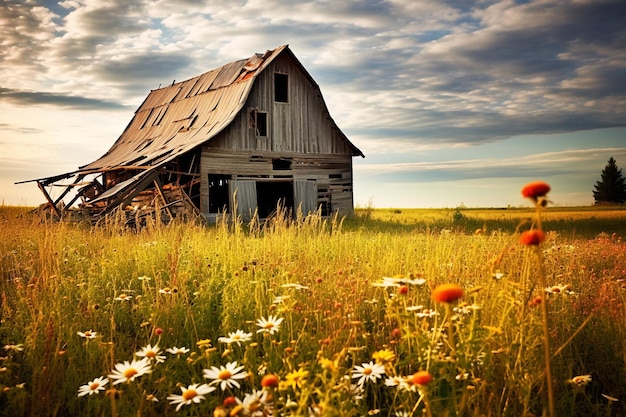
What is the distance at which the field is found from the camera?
2746mm

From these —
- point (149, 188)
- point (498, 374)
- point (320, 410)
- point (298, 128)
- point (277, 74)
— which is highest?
point (277, 74)

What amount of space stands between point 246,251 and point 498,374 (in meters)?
5.35

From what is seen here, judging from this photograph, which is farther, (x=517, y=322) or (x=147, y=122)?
(x=147, y=122)

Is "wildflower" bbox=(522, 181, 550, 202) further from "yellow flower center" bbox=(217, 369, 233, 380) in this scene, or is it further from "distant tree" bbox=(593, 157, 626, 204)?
"distant tree" bbox=(593, 157, 626, 204)

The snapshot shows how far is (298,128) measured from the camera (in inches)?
848

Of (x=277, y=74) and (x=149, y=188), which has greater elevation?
(x=277, y=74)

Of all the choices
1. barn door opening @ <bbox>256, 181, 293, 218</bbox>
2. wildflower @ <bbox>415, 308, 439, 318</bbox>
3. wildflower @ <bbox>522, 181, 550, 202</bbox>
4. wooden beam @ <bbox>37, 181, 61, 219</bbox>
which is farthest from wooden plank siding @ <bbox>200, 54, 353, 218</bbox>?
wildflower @ <bbox>522, 181, 550, 202</bbox>

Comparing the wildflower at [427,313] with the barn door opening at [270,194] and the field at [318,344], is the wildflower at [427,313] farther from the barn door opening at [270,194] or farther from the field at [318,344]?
the barn door opening at [270,194]

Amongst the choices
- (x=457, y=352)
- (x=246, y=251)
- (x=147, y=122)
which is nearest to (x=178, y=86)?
(x=147, y=122)

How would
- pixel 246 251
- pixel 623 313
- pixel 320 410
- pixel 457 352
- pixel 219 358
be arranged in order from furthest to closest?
pixel 246 251 < pixel 623 313 < pixel 219 358 < pixel 457 352 < pixel 320 410

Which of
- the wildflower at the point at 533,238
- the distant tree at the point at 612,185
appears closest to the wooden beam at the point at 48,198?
the wildflower at the point at 533,238

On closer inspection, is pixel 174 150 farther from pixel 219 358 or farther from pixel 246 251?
pixel 219 358

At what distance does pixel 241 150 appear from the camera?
20156 mm

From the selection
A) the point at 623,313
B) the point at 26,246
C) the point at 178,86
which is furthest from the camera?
the point at 178,86
